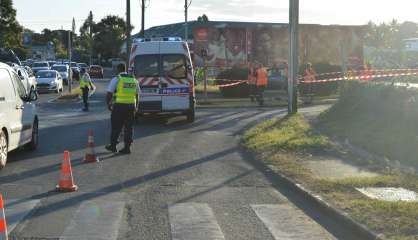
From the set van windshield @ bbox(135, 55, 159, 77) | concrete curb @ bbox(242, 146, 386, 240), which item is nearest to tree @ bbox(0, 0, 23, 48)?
van windshield @ bbox(135, 55, 159, 77)

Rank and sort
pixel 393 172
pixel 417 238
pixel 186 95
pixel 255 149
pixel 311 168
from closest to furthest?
pixel 417 238, pixel 393 172, pixel 311 168, pixel 255 149, pixel 186 95

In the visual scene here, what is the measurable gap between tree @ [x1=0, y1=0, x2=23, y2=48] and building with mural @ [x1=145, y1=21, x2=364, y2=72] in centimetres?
5523

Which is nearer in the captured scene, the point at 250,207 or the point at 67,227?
the point at 67,227

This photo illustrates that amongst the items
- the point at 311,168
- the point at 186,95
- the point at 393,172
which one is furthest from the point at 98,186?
the point at 186,95

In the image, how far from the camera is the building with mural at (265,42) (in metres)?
45.6

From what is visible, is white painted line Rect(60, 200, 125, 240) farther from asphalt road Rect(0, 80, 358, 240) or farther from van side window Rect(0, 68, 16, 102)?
van side window Rect(0, 68, 16, 102)

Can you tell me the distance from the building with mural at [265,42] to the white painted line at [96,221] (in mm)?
37284

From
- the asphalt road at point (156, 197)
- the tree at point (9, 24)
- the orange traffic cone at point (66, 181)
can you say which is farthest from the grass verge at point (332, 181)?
the tree at point (9, 24)

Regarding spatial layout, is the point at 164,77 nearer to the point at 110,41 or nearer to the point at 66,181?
the point at 66,181

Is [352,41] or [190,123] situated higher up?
[352,41]

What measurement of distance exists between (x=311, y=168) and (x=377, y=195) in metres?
2.55

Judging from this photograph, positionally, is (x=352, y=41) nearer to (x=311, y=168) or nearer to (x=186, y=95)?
(x=186, y=95)

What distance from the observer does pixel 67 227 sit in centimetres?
738

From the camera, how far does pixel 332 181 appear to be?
998 centimetres
